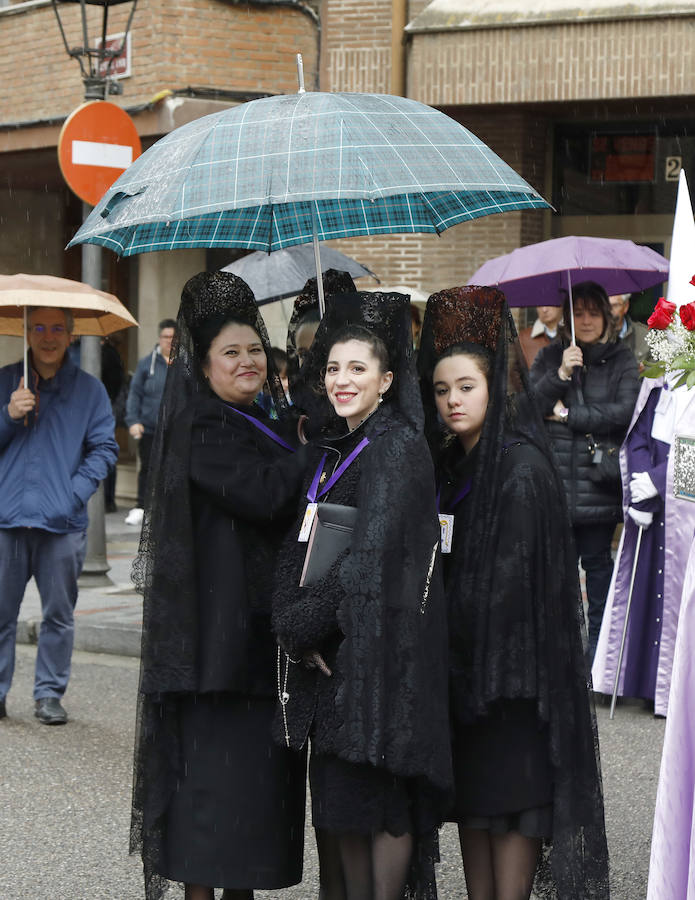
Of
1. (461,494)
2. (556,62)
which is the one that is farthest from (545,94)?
(461,494)

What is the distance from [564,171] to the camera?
13539 millimetres

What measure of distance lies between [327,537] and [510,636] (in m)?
0.56

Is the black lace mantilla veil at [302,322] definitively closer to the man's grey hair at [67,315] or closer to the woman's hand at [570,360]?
the man's grey hair at [67,315]

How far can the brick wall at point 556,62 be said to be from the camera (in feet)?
39.1

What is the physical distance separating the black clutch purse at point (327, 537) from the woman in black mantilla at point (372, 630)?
0.02m

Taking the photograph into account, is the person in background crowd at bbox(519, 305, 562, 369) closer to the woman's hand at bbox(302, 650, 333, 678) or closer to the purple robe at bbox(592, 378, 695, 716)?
the purple robe at bbox(592, 378, 695, 716)

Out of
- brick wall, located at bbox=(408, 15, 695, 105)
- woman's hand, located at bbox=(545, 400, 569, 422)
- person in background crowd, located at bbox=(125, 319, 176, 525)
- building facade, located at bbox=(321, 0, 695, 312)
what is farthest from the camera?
person in background crowd, located at bbox=(125, 319, 176, 525)

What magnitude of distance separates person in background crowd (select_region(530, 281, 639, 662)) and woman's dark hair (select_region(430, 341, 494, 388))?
396cm

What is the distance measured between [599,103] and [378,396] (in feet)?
30.4

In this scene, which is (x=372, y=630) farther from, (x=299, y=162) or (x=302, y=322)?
(x=302, y=322)

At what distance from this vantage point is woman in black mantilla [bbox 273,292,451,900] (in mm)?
3699

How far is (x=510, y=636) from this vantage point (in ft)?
12.9

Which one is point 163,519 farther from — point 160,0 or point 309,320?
point 160,0

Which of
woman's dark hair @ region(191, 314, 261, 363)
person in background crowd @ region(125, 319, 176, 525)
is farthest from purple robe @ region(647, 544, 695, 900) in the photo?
person in background crowd @ region(125, 319, 176, 525)
